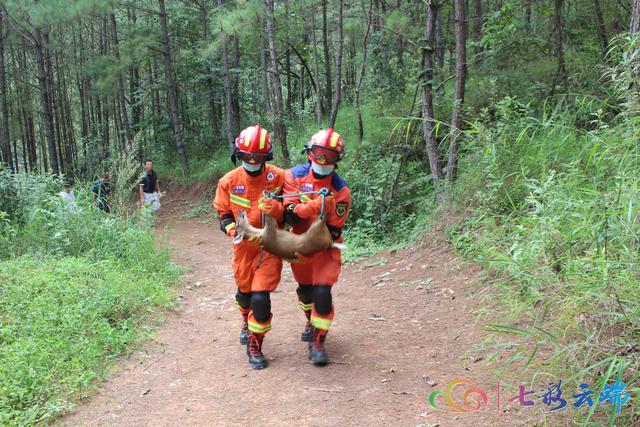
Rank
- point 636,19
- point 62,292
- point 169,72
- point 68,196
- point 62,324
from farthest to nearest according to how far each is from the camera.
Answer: point 169,72, point 68,196, point 62,292, point 62,324, point 636,19

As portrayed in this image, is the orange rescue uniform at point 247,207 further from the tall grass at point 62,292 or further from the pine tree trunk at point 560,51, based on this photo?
A: the pine tree trunk at point 560,51

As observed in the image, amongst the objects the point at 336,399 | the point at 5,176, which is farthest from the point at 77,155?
the point at 336,399

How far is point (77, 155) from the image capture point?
2545 centimetres

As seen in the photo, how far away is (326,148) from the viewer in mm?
3893

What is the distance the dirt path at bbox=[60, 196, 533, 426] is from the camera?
333 centimetres

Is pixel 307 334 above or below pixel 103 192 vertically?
below

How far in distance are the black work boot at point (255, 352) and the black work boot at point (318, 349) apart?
414 mm

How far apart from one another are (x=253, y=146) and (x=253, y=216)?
2.01 feet

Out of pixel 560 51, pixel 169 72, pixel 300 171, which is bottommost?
pixel 300 171

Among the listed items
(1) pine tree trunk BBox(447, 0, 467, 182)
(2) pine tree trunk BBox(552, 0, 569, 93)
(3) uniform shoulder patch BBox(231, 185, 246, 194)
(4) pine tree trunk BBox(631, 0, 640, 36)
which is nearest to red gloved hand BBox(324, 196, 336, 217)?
(3) uniform shoulder patch BBox(231, 185, 246, 194)

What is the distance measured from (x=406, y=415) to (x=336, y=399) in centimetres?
53

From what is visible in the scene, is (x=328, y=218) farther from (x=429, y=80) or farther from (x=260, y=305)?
(x=429, y=80)

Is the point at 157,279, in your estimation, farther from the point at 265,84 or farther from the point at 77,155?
the point at 77,155

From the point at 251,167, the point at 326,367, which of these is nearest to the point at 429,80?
the point at 251,167
